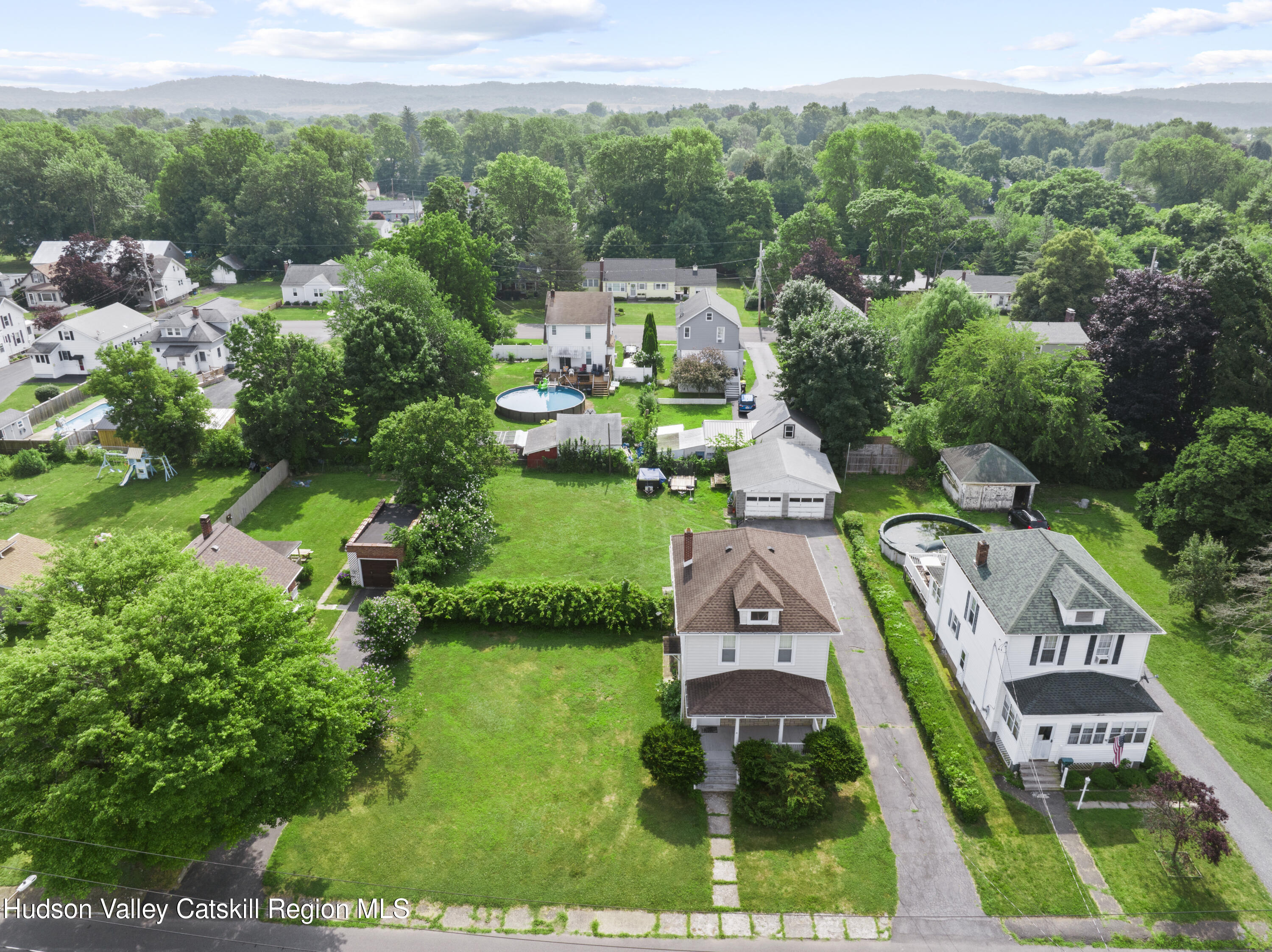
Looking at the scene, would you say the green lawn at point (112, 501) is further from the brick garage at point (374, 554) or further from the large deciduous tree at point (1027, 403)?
the large deciduous tree at point (1027, 403)

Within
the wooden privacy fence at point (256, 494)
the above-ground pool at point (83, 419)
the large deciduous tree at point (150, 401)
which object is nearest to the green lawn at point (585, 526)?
the wooden privacy fence at point (256, 494)

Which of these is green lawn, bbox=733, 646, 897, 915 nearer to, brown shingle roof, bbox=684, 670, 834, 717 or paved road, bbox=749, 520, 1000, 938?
paved road, bbox=749, 520, 1000, 938

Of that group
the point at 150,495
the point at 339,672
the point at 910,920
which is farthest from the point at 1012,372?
the point at 150,495

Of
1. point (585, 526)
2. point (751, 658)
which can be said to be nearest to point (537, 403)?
point (585, 526)

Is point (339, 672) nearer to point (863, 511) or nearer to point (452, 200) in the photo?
point (863, 511)

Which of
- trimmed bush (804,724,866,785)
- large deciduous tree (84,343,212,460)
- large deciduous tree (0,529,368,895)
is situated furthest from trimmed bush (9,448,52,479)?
trimmed bush (804,724,866,785)
